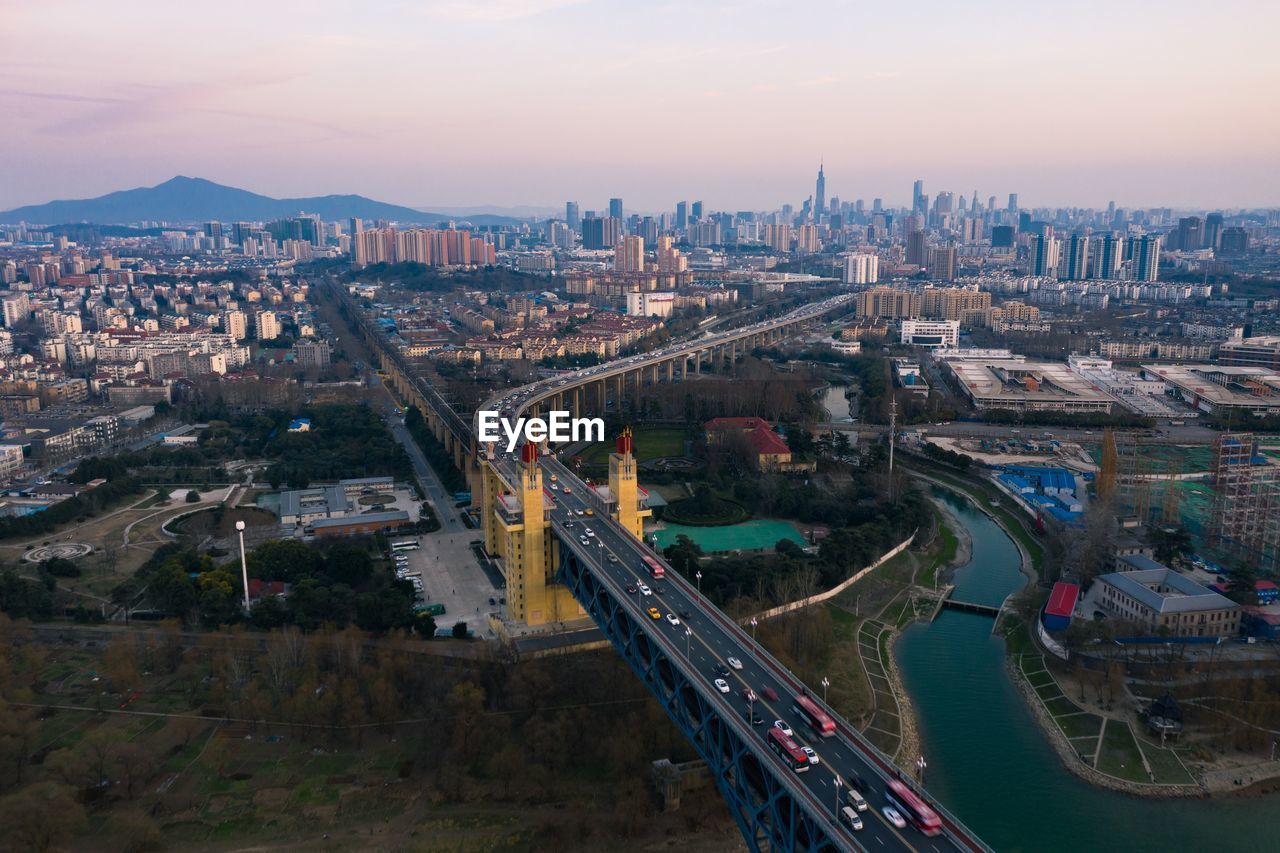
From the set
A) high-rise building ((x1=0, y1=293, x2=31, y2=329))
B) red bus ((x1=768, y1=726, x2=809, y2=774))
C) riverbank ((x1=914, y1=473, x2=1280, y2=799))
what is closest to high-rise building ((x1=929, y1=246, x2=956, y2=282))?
high-rise building ((x1=0, y1=293, x2=31, y2=329))

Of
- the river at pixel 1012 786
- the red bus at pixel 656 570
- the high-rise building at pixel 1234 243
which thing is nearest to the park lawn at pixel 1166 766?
the river at pixel 1012 786

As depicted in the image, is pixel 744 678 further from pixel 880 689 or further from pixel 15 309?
pixel 15 309

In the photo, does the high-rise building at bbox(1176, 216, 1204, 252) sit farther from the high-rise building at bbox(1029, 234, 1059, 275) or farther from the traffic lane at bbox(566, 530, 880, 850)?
the traffic lane at bbox(566, 530, 880, 850)

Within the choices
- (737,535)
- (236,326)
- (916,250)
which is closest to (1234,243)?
(916,250)

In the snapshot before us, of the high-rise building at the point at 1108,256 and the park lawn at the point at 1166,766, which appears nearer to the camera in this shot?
the park lawn at the point at 1166,766

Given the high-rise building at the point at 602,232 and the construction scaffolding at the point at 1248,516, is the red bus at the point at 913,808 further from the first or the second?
the high-rise building at the point at 602,232

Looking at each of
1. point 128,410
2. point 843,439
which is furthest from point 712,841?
point 128,410
